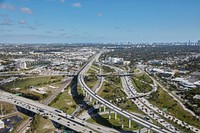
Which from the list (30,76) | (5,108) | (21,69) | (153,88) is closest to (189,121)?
(153,88)

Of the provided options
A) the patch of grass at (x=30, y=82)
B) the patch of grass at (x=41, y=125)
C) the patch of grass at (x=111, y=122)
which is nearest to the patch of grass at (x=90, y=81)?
the patch of grass at (x=30, y=82)

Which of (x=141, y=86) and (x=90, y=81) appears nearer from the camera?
(x=141, y=86)

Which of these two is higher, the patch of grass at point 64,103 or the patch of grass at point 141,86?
the patch of grass at point 141,86

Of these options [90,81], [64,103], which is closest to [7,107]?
[64,103]

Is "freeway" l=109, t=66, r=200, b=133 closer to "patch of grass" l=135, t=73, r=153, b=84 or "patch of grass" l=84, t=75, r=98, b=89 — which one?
"patch of grass" l=135, t=73, r=153, b=84

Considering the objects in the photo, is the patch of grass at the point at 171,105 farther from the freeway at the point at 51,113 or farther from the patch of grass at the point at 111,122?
the freeway at the point at 51,113

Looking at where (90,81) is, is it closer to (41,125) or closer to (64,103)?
(64,103)

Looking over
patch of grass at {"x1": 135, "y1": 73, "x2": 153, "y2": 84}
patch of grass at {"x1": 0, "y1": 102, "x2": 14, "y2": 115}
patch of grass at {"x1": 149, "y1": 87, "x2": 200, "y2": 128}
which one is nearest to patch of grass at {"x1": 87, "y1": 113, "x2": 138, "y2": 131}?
patch of grass at {"x1": 149, "y1": 87, "x2": 200, "y2": 128}
